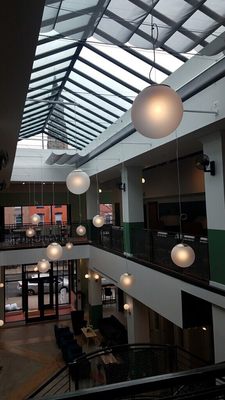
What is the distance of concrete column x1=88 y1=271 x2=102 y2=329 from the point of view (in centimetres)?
1490

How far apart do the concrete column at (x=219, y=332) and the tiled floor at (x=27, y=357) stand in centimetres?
639

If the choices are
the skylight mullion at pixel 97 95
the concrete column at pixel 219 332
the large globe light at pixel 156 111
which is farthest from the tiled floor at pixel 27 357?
the large globe light at pixel 156 111

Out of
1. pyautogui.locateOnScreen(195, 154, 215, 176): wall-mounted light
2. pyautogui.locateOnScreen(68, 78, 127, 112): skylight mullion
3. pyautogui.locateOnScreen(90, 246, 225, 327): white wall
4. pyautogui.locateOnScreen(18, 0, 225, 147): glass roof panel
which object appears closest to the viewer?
pyautogui.locateOnScreen(18, 0, 225, 147): glass roof panel

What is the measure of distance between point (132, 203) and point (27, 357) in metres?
7.27

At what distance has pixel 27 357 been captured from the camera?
12.3 m

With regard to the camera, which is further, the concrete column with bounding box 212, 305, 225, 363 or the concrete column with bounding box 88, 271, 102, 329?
the concrete column with bounding box 88, 271, 102, 329

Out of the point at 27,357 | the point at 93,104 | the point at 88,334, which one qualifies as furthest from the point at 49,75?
the point at 27,357

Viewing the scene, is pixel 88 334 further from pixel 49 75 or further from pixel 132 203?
pixel 49 75

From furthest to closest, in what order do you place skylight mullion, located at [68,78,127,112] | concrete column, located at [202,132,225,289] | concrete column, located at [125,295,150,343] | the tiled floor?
1. the tiled floor
2. concrete column, located at [125,295,150,343]
3. skylight mullion, located at [68,78,127,112]
4. concrete column, located at [202,132,225,289]

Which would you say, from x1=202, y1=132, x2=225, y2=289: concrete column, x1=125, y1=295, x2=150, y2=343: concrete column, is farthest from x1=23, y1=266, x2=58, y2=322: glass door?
x1=202, y1=132, x2=225, y2=289: concrete column

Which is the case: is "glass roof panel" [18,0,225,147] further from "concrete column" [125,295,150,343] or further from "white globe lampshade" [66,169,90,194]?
"concrete column" [125,295,150,343]

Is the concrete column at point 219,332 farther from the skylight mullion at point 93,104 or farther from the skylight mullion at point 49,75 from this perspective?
the skylight mullion at point 49,75

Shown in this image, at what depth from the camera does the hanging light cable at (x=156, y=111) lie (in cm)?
219

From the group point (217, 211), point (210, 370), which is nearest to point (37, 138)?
point (217, 211)
